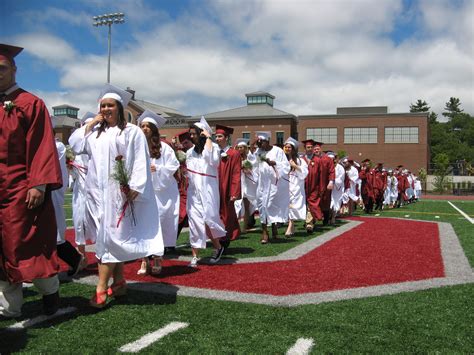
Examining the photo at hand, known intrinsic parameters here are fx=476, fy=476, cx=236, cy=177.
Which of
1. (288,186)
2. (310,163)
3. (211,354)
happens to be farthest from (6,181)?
(310,163)

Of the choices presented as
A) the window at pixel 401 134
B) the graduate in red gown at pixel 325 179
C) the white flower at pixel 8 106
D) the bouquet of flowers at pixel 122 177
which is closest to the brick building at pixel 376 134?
the window at pixel 401 134

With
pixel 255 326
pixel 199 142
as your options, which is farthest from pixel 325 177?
pixel 255 326

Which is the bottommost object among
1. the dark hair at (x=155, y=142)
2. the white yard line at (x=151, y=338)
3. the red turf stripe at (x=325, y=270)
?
the white yard line at (x=151, y=338)

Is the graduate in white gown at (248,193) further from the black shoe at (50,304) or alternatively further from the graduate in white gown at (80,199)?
the black shoe at (50,304)

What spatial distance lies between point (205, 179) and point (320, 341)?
145 inches

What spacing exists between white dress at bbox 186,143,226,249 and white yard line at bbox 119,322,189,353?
275 cm

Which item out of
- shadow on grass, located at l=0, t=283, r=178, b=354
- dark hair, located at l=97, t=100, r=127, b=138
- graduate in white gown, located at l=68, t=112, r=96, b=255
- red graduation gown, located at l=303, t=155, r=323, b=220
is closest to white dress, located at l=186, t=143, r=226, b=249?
shadow on grass, located at l=0, t=283, r=178, b=354

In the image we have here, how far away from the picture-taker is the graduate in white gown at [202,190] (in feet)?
22.9

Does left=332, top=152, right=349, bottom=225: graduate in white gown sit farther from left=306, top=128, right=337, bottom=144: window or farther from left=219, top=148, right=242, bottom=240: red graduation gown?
left=306, top=128, right=337, bottom=144: window

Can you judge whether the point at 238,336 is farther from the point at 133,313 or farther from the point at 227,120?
the point at 227,120

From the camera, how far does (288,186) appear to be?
33.3 ft

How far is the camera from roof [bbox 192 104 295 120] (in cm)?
6575

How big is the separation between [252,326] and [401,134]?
64.9 metres

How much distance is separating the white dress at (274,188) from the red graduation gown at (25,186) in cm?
607
